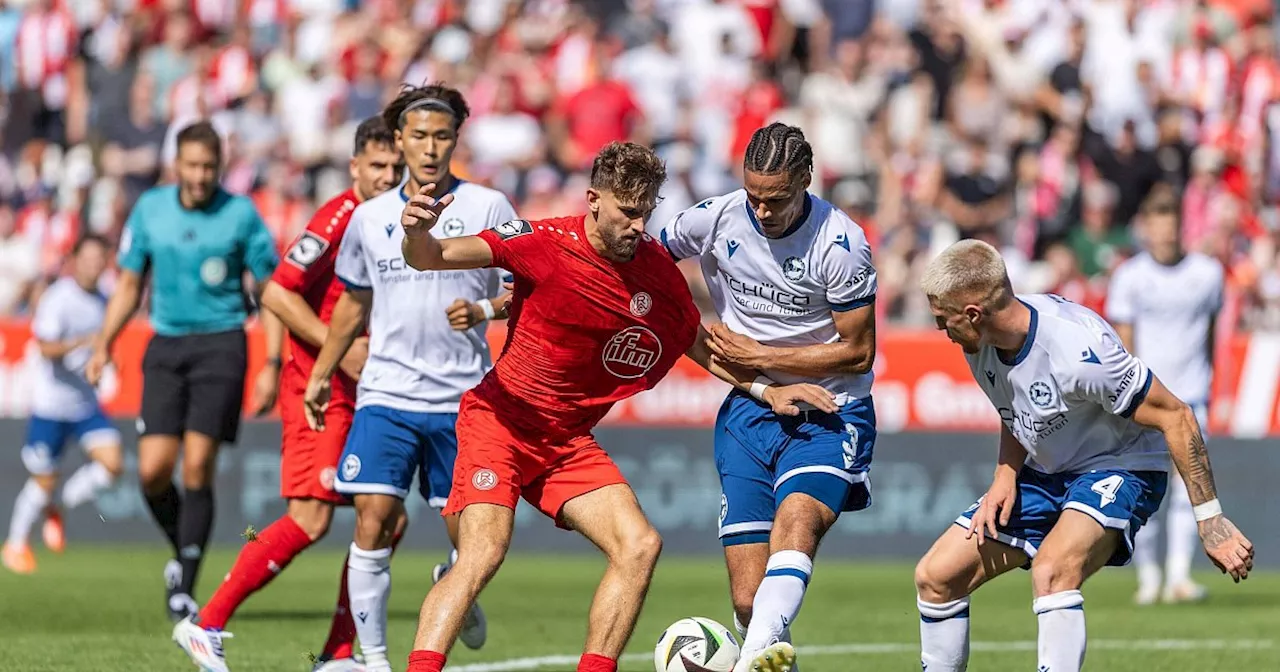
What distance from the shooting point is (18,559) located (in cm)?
1583

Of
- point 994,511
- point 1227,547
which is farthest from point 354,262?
point 1227,547

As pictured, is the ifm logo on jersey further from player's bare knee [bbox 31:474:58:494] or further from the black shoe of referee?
player's bare knee [bbox 31:474:58:494]

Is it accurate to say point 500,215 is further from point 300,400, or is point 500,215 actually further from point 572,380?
point 300,400

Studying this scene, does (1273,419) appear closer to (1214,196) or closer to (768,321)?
(1214,196)

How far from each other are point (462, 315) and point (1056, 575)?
2.79m

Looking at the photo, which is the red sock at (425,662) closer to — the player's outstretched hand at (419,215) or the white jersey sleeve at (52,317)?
the player's outstretched hand at (419,215)

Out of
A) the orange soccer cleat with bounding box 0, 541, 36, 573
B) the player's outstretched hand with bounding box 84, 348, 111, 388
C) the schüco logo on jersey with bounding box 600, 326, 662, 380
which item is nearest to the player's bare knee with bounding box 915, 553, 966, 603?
the schüco logo on jersey with bounding box 600, 326, 662, 380

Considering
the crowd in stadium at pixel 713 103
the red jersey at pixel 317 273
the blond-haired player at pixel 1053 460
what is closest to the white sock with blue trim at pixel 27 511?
the crowd in stadium at pixel 713 103

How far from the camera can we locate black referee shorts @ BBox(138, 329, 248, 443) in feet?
38.3

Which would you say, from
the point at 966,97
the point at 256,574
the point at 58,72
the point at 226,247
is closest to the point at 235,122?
the point at 58,72

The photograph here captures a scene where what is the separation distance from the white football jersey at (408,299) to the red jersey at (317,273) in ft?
1.36

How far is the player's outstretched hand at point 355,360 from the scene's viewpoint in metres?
9.95

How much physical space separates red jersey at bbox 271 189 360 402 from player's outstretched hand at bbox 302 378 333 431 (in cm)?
82

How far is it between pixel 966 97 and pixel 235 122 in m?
8.28
